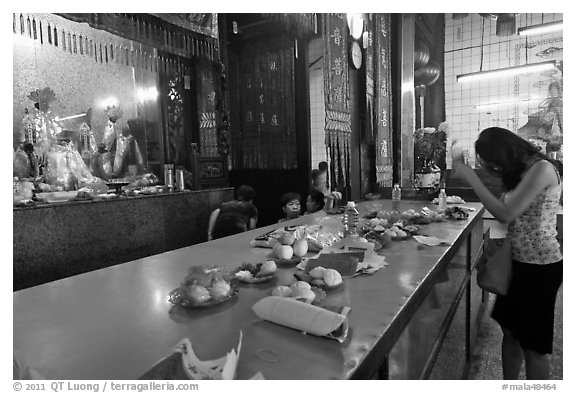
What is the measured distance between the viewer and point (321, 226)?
1812 millimetres

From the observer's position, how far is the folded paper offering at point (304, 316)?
638 millimetres

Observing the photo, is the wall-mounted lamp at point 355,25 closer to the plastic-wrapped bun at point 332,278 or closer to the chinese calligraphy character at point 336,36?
the chinese calligraphy character at point 336,36

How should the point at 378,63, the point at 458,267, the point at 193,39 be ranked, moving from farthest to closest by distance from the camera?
the point at 378,63 → the point at 193,39 → the point at 458,267

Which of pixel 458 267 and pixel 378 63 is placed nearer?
pixel 458 267

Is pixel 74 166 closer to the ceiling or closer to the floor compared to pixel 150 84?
closer to the floor

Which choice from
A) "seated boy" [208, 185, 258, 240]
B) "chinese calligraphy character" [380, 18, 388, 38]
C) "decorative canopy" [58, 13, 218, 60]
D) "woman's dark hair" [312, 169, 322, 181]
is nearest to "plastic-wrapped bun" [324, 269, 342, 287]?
"seated boy" [208, 185, 258, 240]

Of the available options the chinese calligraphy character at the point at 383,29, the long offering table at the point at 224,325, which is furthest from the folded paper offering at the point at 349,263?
the chinese calligraphy character at the point at 383,29

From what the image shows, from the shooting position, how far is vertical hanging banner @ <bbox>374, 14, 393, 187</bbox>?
4301 mm

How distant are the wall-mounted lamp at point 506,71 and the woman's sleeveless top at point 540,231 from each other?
4.97 metres

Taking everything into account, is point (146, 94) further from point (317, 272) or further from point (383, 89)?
point (317, 272)
